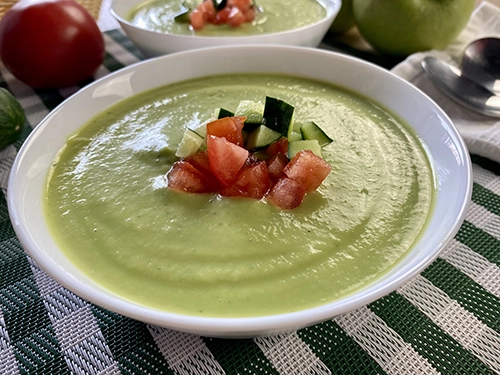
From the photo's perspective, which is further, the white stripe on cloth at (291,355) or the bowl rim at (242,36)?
the bowl rim at (242,36)

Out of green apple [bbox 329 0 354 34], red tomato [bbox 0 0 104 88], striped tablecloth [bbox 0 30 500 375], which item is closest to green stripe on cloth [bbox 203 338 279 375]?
striped tablecloth [bbox 0 30 500 375]

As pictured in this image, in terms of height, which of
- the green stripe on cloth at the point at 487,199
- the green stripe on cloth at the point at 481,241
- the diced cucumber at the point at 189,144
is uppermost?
the green stripe on cloth at the point at 487,199

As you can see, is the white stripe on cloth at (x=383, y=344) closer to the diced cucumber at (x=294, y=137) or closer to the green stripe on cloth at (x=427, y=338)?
the green stripe on cloth at (x=427, y=338)

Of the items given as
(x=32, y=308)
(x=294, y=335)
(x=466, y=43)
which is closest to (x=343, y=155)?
(x=294, y=335)

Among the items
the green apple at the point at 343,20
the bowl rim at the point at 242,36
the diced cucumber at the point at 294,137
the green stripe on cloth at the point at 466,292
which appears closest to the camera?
the green stripe on cloth at the point at 466,292

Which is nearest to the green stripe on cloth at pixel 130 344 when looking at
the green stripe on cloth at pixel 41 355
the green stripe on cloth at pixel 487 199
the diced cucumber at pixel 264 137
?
the green stripe on cloth at pixel 41 355

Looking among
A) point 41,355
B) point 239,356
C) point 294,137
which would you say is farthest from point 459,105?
point 41,355

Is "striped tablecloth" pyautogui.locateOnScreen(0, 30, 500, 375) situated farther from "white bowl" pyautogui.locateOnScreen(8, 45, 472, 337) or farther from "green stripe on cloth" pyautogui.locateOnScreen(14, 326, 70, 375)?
"white bowl" pyautogui.locateOnScreen(8, 45, 472, 337)
